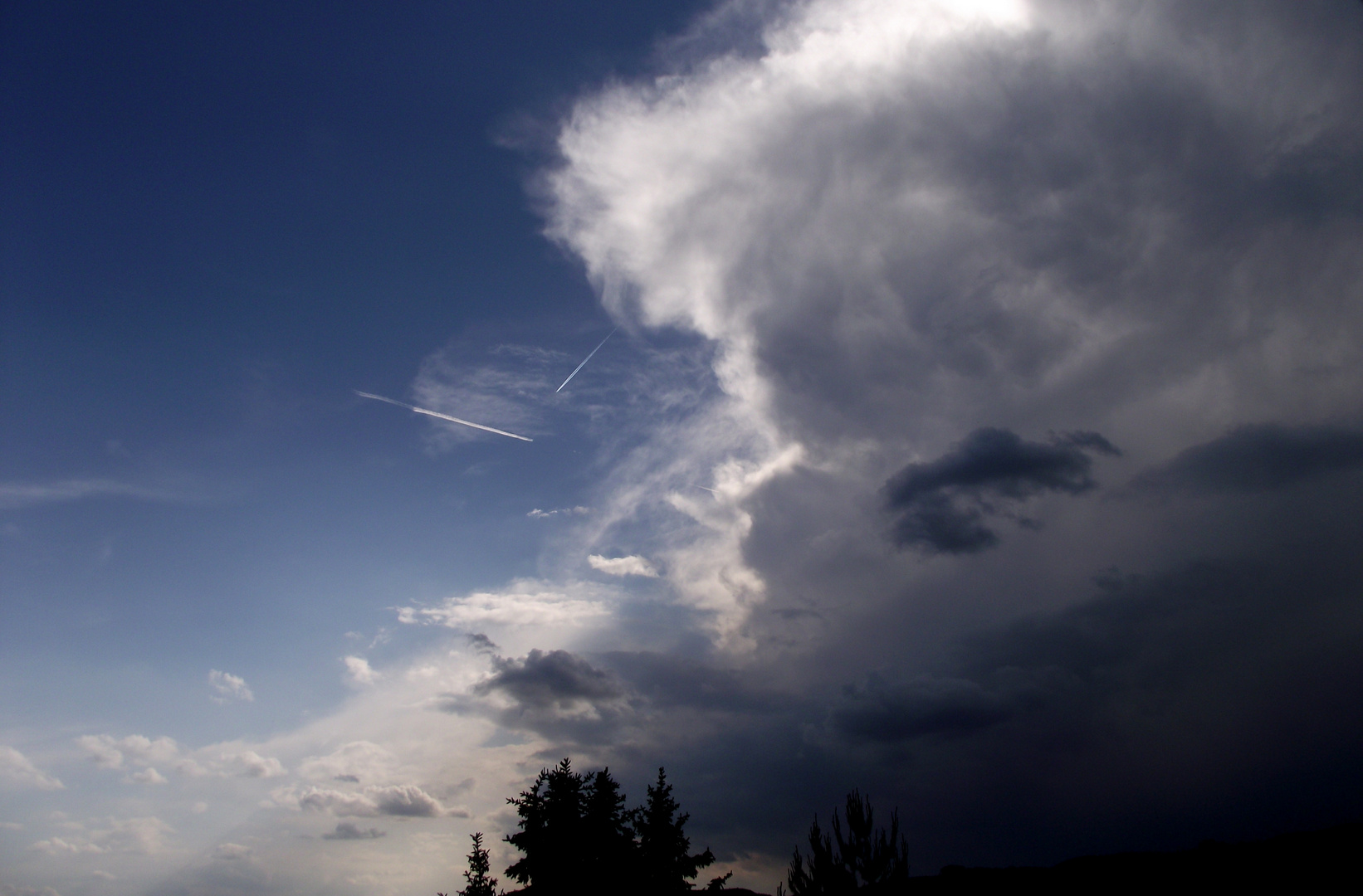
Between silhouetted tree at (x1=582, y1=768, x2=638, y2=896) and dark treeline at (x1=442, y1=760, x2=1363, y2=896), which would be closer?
dark treeline at (x1=442, y1=760, x2=1363, y2=896)

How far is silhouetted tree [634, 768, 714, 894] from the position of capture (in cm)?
4517

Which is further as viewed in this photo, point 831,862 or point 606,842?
point 606,842

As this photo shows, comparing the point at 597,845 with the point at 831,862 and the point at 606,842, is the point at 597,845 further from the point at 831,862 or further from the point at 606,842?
the point at 831,862

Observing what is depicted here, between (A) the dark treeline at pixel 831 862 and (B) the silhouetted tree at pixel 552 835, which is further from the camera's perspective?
(B) the silhouetted tree at pixel 552 835

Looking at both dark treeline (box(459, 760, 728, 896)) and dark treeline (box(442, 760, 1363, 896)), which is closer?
dark treeline (box(442, 760, 1363, 896))

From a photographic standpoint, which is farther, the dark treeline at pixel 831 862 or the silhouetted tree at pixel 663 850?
the silhouetted tree at pixel 663 850

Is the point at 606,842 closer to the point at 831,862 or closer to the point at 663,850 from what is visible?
the point at 663,850

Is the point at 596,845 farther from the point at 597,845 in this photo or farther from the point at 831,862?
the point at 831,862

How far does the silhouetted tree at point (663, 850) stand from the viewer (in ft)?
148

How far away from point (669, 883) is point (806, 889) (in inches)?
695

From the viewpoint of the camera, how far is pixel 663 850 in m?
46.8

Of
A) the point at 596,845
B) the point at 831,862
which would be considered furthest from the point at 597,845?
the point at 831,862

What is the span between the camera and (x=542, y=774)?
46125mm

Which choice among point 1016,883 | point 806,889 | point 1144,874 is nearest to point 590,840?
point 806,889
